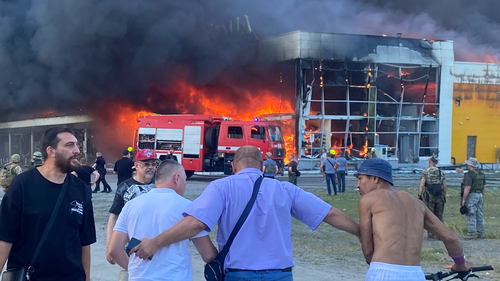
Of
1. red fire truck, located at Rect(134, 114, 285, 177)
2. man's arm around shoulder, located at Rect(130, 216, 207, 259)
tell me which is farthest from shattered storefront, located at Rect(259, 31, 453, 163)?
man's arm around shoulder, located at Rect(130, 216, 207, 259)

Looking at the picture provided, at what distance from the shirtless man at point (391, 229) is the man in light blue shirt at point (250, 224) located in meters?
0.15

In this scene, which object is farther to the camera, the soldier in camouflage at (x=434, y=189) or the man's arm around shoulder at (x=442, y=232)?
the soldier in camouflage at (x=434, y=189)

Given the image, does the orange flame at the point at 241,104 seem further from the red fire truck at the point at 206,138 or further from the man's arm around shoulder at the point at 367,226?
the man's arm around shoulder at the point at 367,226

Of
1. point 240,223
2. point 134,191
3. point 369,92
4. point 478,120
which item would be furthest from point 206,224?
point 478,120

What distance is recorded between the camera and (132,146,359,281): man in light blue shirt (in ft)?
10.2

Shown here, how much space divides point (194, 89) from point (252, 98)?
140 inches

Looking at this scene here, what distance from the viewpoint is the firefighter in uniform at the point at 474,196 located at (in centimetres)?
904

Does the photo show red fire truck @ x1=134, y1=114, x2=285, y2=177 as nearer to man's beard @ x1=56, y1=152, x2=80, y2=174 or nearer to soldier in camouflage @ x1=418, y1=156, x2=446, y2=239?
soldier in camouflage @ x1=418, y1=156, x2=446, y2=239

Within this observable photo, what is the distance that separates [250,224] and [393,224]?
840 millimetres

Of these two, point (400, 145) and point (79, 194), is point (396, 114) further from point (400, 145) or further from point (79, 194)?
point (79, 194)

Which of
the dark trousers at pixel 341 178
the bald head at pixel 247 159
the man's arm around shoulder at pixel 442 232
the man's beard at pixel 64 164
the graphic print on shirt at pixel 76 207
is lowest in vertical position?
the dark trousers at pixel 341 178

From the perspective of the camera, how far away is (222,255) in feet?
10.5

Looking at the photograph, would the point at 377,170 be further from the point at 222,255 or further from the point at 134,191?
the point at 134,191

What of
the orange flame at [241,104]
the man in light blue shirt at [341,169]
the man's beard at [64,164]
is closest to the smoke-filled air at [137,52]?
the orange flame at [241,104]
